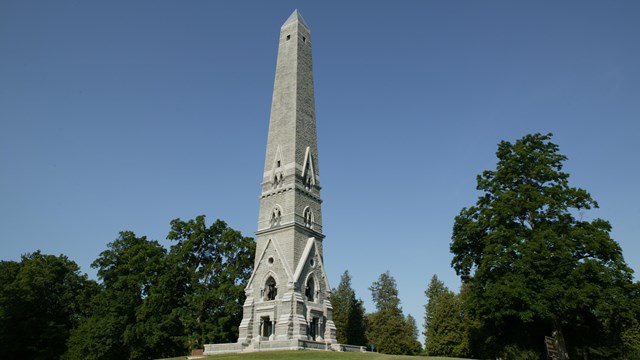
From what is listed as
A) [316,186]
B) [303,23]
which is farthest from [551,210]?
[303,23]

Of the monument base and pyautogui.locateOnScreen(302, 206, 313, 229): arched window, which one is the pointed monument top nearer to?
pyautogui.locateOnScreen(302, 206, 313, 229): arched window

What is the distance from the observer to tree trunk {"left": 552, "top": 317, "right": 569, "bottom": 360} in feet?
93.4

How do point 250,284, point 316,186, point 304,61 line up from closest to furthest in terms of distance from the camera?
point 250,284 → point 316,186 → point 304,61

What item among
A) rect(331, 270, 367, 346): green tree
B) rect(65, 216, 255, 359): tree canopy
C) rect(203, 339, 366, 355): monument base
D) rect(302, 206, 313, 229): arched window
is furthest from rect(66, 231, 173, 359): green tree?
rect(331, 270, 367, 346): green tree

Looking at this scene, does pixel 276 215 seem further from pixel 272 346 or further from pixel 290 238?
pixel 272 346

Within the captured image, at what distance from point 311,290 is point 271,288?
10.7ft

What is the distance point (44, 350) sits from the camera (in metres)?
48.9

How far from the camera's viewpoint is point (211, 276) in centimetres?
4503

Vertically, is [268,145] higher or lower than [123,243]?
higher

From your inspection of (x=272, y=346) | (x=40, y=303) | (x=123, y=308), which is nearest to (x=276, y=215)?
(x=272, y=346)

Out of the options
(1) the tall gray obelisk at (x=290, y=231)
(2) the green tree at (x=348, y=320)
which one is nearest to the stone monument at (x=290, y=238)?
(1) the tall gray obelisk at (x=290, y=231)

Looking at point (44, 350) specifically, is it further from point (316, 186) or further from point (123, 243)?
point (316, 186)

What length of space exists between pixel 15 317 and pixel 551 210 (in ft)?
166

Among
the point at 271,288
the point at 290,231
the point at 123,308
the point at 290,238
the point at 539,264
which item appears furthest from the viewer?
the point at 123,308
